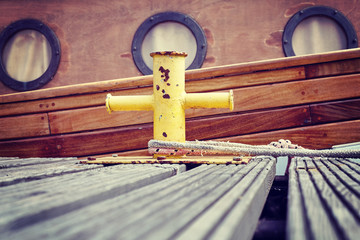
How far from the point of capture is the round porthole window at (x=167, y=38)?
2.57 meters

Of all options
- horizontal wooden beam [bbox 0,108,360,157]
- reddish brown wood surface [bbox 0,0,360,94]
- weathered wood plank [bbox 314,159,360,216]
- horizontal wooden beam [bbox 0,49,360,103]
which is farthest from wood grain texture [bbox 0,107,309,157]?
weathered wood plank [bbox 314,159,360,216]

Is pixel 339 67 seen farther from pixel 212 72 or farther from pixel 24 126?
pixel 24 126

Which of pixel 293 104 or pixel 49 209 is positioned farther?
pixel 293 104

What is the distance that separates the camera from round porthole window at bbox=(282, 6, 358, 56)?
95.9 inches

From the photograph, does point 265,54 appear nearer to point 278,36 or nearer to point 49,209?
point 278,36

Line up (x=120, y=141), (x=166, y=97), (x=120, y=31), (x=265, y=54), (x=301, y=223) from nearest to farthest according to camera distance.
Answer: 1. (x=301, y=223)
2. (x=166, y=97)
3. (x=120, y=141)
4. (x=265, y=54)
5. (x=120, y=31)

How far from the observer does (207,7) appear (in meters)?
2.62

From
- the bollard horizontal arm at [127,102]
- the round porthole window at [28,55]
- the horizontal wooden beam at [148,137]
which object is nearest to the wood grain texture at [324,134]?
the horizontal wooden beam at [148,137]

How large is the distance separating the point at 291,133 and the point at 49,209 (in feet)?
5.28

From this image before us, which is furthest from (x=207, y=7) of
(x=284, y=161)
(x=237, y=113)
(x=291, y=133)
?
(x=284, y=161)

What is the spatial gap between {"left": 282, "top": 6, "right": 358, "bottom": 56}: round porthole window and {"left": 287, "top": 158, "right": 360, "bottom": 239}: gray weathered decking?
6.54 feet

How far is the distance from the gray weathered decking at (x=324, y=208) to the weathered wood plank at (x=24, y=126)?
1.76 meters

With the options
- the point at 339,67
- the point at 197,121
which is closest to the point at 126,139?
the point at 197,121

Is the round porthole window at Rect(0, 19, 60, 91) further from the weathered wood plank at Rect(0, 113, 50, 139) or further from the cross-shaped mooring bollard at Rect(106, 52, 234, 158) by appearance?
the cross-shaped mooring bollard at Rect(106, 52, 234, 158)
